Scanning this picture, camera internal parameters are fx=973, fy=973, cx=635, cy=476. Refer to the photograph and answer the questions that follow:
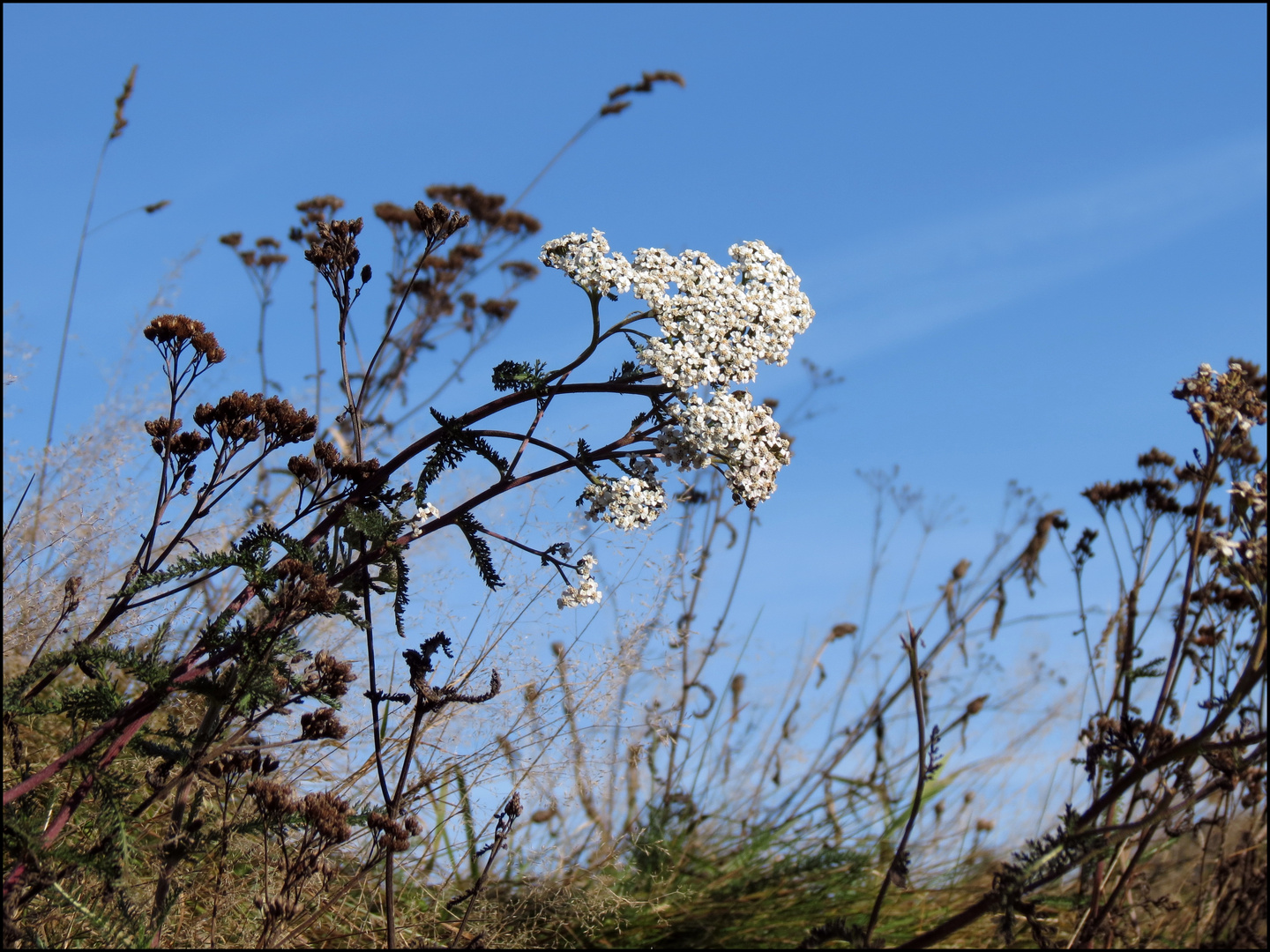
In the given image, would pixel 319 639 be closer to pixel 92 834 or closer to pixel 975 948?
pixel 92 834

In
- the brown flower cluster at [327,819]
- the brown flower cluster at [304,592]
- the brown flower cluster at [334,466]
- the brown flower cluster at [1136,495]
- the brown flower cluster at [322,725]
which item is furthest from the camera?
the brown flower cluster at [1136,495]

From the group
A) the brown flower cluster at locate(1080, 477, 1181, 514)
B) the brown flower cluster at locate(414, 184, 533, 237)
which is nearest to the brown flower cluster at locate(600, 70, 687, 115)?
the brown flower cluster at locate(414, 184, 533, 237)

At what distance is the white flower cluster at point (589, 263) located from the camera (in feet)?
Answer: 7.44

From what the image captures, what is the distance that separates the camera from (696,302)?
2.22 meters

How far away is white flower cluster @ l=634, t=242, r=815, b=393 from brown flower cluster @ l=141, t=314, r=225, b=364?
1.29 m

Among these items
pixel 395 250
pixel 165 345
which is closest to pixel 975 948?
pixel 165 345

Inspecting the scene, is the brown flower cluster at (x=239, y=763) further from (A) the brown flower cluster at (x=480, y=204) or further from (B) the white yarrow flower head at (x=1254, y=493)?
(A) the brown flower cluster at (x=480, y=204)

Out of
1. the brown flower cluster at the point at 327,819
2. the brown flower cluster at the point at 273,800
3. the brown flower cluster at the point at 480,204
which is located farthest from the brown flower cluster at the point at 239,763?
the brown flower cluster at the point at 480,204

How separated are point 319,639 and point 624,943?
1692 millimetres

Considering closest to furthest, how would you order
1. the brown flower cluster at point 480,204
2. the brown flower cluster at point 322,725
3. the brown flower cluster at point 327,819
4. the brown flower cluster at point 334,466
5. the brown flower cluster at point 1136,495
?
the brown flower cluster at point 327,819
the brown flower cluster at point 334,466
the brown flower cluster at point 322,725
the brown flower cluster at point 1136,495
the brown flower cluster at point 480,204

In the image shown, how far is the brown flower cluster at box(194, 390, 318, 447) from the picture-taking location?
2.59 metres

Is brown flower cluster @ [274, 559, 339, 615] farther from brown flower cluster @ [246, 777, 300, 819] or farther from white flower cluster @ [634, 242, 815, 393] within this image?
white flower cluster @ [634, 242, 815, 393]

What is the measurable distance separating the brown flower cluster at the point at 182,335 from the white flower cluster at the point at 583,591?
48.8 inches

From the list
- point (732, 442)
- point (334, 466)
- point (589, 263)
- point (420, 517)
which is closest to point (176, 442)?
point (334, 466)
